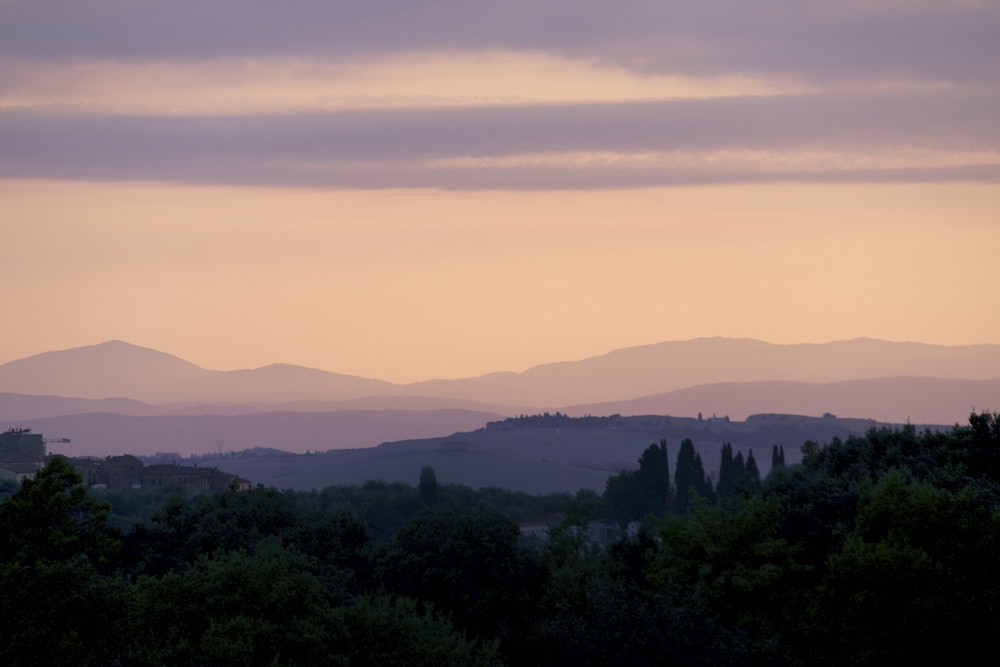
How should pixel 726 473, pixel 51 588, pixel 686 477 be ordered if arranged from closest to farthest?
1. pixel 51 588
2. pixel 686 477
3. pixel 726 473

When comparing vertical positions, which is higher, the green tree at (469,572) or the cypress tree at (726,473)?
the cypress tree at (726,473)

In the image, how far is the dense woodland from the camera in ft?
148

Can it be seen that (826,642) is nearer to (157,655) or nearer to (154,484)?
(157,655)

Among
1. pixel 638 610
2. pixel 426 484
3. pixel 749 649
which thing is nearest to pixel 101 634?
pixel 638 610

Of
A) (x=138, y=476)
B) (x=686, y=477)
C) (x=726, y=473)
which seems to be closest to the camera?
(x=686, y=477)

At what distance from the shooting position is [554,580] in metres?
60.0

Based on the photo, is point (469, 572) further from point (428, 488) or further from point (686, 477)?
point (428, 488)

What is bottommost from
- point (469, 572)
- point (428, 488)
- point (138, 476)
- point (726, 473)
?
point (469, 572)

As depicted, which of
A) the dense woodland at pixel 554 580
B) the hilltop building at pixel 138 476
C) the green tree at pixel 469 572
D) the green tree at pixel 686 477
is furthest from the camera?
the hilltop building at pixel 138 476

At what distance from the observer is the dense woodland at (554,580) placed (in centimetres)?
4503

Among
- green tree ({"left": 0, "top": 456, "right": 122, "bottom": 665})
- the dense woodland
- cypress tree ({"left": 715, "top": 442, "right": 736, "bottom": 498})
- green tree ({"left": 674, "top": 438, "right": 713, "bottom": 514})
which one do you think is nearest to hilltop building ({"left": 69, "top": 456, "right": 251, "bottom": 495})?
green tree ({"left": 674, "top": 438, "right": 713, "bottom": 514})

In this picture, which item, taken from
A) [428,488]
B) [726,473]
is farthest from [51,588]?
[428,488]

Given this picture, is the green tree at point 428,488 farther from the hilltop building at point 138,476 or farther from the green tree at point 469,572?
the green tree at point 469,572

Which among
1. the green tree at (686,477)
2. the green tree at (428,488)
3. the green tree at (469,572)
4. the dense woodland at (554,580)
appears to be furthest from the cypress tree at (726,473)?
the green tree at (469,572)
